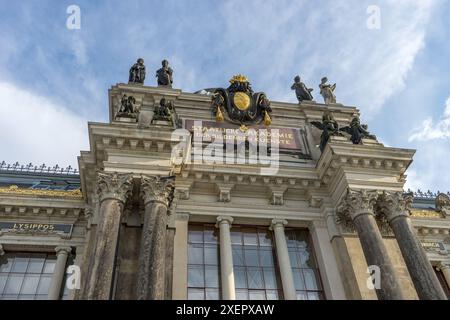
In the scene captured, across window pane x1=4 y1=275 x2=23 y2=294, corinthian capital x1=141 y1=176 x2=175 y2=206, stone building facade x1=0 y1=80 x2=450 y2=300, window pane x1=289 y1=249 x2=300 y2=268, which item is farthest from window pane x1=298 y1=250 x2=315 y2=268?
window pane x1=4 y1=275 x2=23 y2=294

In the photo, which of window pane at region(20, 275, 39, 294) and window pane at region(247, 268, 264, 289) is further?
window pane at region(20, 275, 39, 294)

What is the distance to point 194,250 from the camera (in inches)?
536

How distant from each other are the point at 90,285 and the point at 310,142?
10.8 meters

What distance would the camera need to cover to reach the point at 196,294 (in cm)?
1238

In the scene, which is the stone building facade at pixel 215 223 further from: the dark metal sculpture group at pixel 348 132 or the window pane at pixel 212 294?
the dark metal sculpture group at pixel 348 132

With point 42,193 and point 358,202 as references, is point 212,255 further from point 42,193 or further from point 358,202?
point 42,193

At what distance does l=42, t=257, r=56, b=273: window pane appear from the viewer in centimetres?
1458

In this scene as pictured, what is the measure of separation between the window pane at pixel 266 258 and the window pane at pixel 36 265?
7928mm

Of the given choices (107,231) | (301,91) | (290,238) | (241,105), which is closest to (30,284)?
(107,231)

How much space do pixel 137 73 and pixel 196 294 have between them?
34.5 feet

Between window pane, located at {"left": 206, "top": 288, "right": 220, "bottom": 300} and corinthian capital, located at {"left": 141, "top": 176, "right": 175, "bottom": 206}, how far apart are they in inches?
118

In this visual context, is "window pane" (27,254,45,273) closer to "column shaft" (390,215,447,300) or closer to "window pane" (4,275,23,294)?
"window pane" (4,275,23,294)
